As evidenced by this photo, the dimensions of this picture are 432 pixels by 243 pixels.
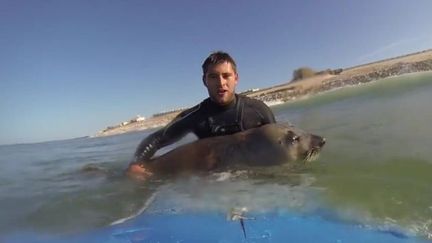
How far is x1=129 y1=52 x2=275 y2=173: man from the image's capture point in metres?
5.43

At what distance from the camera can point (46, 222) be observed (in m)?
3.84

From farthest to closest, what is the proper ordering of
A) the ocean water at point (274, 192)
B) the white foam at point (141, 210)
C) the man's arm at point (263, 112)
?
the man's arm at point (263, 112), the white foam at point (141, 210), the ocean water at point (274, 192)

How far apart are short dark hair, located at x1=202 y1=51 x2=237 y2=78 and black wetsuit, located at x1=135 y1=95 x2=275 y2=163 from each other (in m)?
0.42

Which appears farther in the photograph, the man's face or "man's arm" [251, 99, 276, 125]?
"man's arm" [251, 99, 276, 125]

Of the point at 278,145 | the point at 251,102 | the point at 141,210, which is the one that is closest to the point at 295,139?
the point at 278,145

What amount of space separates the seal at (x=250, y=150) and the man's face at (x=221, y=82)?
0.51 meters

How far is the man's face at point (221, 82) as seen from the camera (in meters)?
5.36

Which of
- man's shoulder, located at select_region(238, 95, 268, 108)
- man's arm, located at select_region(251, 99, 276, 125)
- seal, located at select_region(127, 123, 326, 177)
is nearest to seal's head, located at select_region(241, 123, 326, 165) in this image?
seal, located at select_region(127, 123, 326, 177)

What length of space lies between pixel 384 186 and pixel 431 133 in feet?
8.70

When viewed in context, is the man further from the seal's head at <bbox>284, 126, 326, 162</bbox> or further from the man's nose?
the seal's head at <bbox>284, 126, 326, 162</bbox>

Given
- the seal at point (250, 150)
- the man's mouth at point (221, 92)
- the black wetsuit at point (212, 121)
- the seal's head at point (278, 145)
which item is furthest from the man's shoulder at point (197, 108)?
the seal's head at point (278, 145)

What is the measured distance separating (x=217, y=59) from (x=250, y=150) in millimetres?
1230

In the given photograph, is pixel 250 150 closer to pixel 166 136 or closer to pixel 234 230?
pixel 166 136

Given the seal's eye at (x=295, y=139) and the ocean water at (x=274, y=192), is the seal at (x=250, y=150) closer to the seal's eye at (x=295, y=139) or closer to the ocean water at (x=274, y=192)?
the seal's eye at (x=295, y=139)
